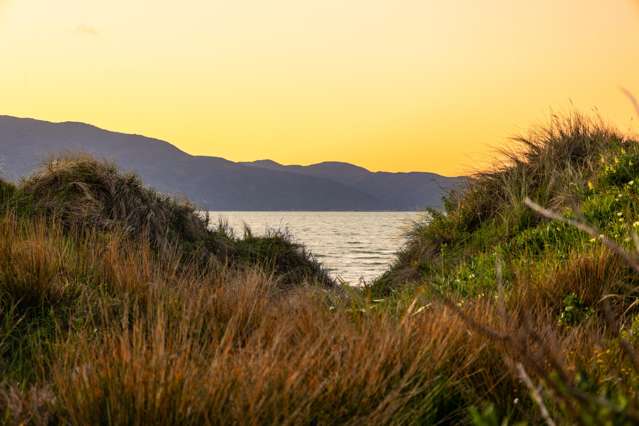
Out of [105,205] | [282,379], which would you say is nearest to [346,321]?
[282,379]

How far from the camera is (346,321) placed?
4387 millimetres

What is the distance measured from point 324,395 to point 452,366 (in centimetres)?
95

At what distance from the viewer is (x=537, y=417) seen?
3.32m

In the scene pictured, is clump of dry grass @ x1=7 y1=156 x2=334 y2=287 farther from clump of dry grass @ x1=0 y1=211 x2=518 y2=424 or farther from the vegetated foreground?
clump of dry grass @ x1=0 y1=211 x2=518 y2=424

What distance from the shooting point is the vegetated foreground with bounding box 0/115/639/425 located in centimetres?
298

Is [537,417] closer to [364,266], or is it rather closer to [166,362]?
[166,362]

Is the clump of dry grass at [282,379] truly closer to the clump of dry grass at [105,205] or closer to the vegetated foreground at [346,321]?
the vegetated foreground at [346,321]

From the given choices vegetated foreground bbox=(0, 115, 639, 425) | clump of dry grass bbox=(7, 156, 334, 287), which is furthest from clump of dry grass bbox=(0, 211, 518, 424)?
clump of dry grass bbox=(7, 156, 334, 287)

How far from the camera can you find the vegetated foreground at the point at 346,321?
298 centimetres

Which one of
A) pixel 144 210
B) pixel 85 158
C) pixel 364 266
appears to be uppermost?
pixel 85 158

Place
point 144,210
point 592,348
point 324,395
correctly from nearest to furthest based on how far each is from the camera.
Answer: point 324,395 → point 592,348 → point 144,210

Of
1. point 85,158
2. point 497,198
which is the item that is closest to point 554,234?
point 497,198

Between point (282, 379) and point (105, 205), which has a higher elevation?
point (105, 205)

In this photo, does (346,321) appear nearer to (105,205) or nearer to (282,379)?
Answer: (282,379)
